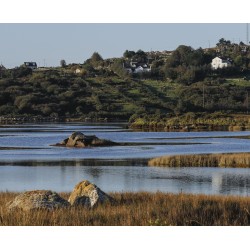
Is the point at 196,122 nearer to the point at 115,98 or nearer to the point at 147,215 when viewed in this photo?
the point at 115,98

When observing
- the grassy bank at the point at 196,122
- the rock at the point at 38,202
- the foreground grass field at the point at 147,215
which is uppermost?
the rock at the point at 38,202

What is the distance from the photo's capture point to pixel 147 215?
20.6 meters

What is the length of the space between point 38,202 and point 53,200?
55 centimetres

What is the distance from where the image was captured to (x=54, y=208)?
Result: 2202 centimetres

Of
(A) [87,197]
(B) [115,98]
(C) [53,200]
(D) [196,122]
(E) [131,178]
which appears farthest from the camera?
(B) [115,98]

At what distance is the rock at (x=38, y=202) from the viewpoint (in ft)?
72.3

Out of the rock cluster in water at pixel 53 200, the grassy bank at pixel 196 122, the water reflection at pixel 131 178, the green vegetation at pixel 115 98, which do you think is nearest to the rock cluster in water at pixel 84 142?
the water reflection at pixel 131 178

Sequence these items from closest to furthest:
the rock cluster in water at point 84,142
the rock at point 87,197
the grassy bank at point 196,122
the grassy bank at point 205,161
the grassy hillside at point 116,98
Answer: the rock at point 87,197 < the grassy bank at point 205,161 < the rock cluster in water at point 84,142 < the grassy bank at point 196,122 < the grassy hillside at point 116,98

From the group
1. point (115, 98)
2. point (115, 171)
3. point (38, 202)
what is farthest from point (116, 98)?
point (38, 202)

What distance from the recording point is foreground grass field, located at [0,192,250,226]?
19.7m

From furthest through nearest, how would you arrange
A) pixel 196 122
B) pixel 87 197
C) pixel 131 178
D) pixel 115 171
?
pixel 196 122, pixel 115 171, pixel 131 178, pixel 87 197

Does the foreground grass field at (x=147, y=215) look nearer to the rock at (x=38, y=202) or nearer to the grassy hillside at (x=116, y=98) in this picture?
the rock at (x=38, y=202)

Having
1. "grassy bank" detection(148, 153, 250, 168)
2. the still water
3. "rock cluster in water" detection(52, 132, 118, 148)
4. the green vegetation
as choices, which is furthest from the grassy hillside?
"grassy bank" detection(148, 153, 250, 168)

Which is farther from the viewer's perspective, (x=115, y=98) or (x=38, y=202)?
(x=115, y=98)
